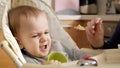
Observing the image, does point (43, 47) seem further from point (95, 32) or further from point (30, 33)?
point (95, 32)

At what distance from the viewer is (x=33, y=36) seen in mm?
1072

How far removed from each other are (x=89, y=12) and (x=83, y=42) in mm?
305

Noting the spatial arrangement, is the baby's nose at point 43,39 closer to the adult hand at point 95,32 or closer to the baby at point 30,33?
the baby at point 30,33

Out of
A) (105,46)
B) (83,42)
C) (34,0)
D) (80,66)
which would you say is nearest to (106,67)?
(80,66)

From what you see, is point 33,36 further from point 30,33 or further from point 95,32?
point 95,32

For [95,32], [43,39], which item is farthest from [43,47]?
[95,32]

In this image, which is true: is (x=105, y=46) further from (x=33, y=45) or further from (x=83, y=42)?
(x=83, y=42)

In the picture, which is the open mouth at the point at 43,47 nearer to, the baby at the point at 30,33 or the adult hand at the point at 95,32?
the baby at the point at 30,33

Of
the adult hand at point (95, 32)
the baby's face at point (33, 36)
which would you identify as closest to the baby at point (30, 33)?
the baby's face at point (33, 36)

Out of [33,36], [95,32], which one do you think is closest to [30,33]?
[33,36]

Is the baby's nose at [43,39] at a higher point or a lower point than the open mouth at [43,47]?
higher

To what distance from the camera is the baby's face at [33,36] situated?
1071 millimetres

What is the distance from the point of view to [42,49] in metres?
1.09

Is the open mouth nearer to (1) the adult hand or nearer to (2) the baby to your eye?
(2) the baby
